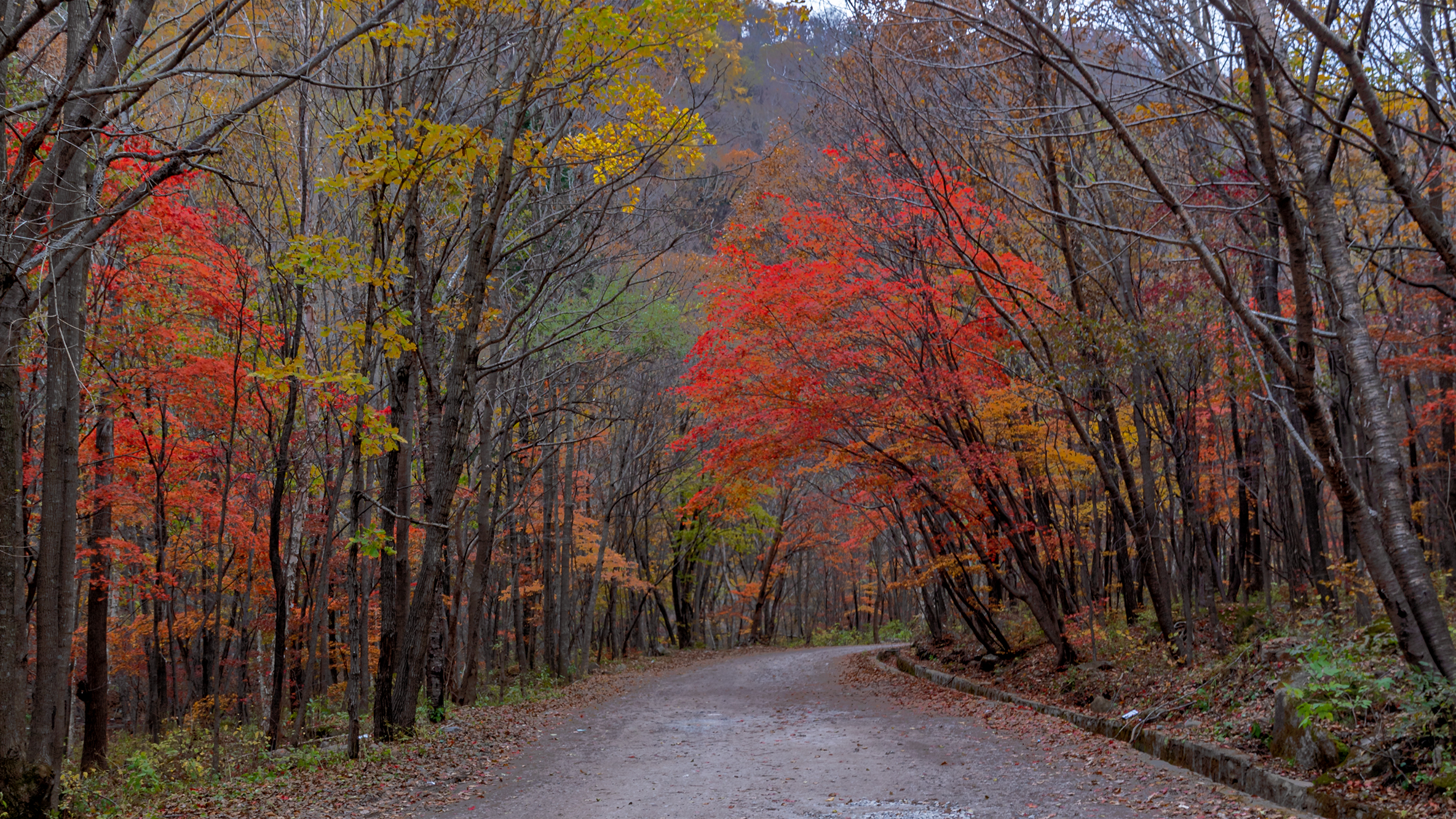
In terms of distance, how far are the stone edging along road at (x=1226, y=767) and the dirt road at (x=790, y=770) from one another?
37cm

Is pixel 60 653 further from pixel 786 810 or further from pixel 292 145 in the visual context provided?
pixel 292 145

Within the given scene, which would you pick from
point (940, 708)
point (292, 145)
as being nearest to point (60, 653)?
point (292, 145)

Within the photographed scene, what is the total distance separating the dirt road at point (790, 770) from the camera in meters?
5.84

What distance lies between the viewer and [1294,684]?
636 centimetres

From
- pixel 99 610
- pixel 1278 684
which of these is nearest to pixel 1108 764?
pixel 1278 684

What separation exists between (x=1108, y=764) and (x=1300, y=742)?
5.15 ft

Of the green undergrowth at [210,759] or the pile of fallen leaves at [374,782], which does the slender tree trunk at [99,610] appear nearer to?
the green undergrowth at [210,759]

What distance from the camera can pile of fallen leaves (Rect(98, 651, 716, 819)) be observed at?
6098 mm

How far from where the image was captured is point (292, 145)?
34.0 feet

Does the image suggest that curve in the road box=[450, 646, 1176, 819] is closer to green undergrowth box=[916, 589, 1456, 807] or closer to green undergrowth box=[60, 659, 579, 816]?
green undergrowth box=[916, 589, 1456, 807]

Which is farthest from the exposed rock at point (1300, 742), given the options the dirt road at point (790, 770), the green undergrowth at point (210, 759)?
the green undergrowth at point (210, 759)

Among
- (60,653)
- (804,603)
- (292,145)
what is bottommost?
(804,603)

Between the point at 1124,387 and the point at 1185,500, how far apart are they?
58.8 inches

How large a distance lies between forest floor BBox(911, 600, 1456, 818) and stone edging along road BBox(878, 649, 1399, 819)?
0.10 metres
